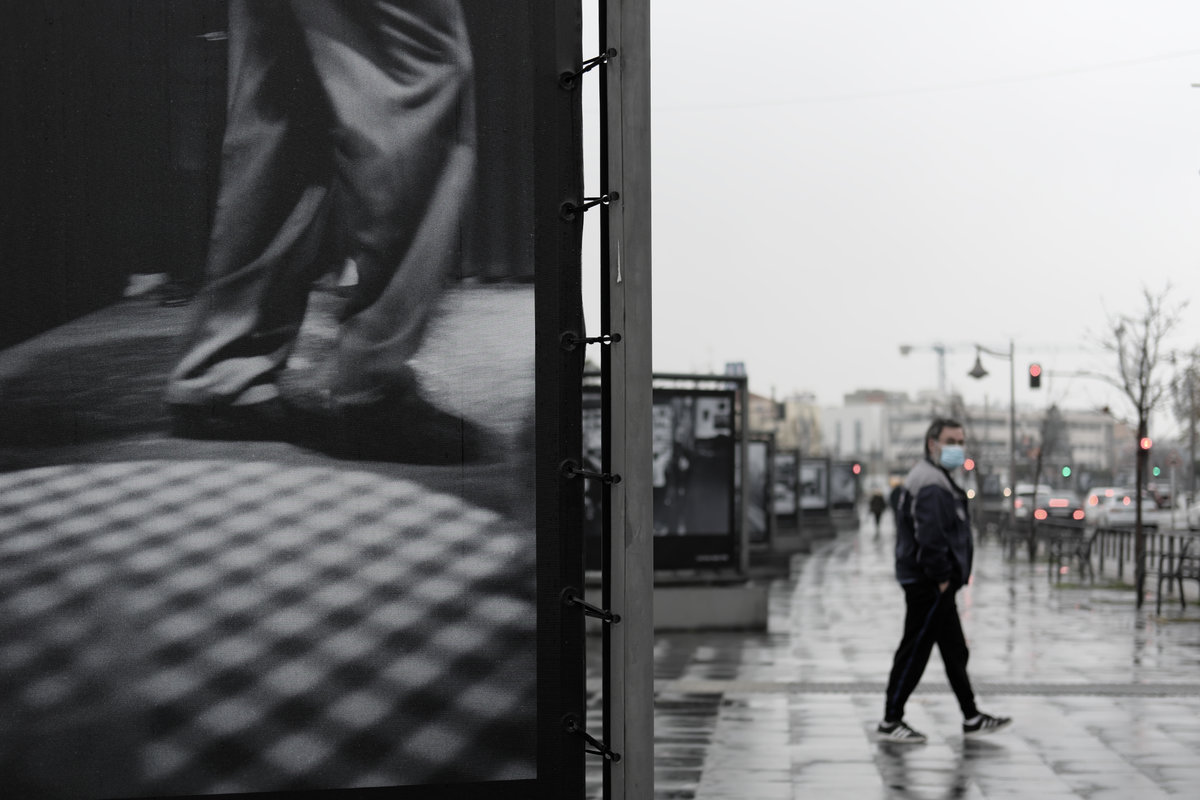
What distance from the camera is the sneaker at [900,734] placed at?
32.3 ft

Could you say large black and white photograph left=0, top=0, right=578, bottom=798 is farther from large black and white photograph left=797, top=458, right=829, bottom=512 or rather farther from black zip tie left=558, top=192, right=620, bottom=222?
large black and white photograph left=797, top=458, right=829, bottom=512

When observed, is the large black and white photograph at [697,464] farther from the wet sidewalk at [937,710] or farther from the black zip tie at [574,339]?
the black zip tie at [574,339]

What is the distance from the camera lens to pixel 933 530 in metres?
9.84

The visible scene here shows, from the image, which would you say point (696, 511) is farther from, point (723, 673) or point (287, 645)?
point (287, 645)

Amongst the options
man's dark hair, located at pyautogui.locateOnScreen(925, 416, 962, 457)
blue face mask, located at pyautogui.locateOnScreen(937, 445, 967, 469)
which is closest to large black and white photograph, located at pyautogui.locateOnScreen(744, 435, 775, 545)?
blue face mask, located at pyautogui.locateOnScreen(937, 445, 967, 469)

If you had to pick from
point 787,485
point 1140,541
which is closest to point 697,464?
point 1140,541

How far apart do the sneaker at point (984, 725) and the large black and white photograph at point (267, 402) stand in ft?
23.5

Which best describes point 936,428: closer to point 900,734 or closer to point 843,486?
point 900,734

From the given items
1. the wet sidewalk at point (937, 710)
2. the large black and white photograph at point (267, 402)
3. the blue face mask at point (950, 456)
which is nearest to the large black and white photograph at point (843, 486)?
the wet sidewalk at point (937, 710)

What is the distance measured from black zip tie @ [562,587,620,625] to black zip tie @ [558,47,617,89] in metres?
1.03

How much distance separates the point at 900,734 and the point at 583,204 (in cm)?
705

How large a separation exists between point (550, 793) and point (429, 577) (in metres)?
0.51

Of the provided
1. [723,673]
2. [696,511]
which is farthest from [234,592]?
[696,511]

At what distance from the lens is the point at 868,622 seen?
19.5m
